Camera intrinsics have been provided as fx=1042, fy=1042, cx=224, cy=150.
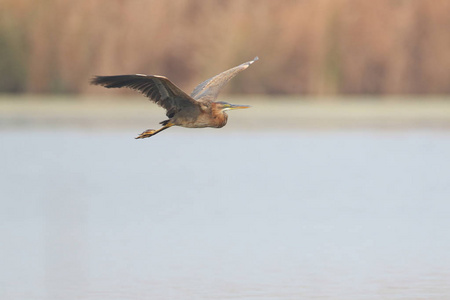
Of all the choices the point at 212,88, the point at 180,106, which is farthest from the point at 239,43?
the point at 180,106

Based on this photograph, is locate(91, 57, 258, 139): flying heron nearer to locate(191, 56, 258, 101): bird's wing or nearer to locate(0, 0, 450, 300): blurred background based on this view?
locate(191, 56, 258, 101): bird's wing

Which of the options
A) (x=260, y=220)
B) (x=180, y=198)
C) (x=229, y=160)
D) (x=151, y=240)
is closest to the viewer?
(x=151, y=240)

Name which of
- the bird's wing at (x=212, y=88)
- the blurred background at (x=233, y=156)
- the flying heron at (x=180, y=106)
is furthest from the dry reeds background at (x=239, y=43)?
the flying heron at (x=180, y=106)

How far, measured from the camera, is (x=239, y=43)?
19969mm

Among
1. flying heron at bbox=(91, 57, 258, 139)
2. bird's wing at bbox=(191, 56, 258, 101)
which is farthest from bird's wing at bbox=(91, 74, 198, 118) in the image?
bird's wing at bbox=(191, 56, 258, 101)

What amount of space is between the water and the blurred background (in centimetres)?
3

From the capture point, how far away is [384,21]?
2041 cm

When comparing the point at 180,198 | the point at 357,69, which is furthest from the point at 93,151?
the point at 357,69

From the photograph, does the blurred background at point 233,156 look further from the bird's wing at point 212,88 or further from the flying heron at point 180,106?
the bird's wing at point 212,88

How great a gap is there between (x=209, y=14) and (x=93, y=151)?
258 inches

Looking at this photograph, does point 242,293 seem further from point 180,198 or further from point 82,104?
point 82,104

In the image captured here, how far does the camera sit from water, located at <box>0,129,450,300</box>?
6.88m

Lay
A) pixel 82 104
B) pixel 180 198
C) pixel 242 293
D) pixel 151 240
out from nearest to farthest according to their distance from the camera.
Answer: pixel 242 293
pixel 151 240
pixel 180 198
pixel 82 104

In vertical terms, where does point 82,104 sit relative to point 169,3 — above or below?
below
